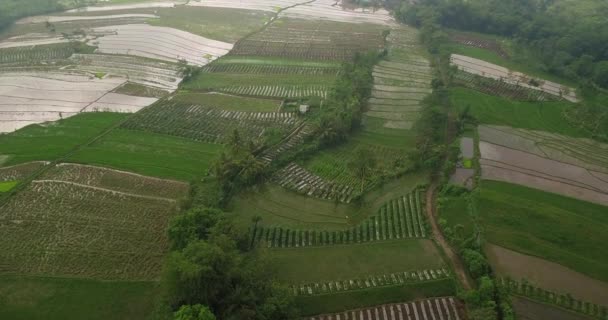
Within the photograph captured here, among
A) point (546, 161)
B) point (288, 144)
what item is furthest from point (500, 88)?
point (288, 144)

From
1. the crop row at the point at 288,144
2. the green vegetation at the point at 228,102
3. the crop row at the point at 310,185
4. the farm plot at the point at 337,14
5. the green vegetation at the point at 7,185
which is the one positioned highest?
the farm plot at the point at 337,14

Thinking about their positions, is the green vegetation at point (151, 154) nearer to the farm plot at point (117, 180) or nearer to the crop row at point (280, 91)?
the farm plot at point (117, 180)

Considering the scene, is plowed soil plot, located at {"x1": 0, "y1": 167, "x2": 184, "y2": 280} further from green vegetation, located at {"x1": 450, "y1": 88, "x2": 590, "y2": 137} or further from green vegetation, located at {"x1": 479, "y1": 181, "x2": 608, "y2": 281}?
green vegetation, located at {"x1": 450, "y1": 88, "x2": 590, "y2": 137}

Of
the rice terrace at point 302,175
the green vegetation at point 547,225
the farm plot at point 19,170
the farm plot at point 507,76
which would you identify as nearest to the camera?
the rice terrace at point 302,175

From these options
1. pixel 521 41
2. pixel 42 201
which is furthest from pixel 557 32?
pixel 42 201

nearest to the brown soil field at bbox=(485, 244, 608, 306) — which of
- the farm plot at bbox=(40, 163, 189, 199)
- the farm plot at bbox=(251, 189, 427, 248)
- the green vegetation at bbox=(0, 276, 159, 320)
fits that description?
the farm plot at bbox=(251, 189, 427, 248)

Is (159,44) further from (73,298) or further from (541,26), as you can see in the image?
(541,26)

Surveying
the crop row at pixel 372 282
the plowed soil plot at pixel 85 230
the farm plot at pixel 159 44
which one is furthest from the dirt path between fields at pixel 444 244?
the farm plot at pixel 159 44
